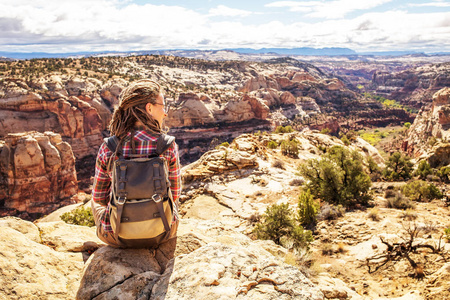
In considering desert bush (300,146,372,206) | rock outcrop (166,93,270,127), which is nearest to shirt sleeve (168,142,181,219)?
desert bush (300,146,372,206)

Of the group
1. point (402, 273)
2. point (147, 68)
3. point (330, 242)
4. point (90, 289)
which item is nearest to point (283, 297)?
point (90, 289)

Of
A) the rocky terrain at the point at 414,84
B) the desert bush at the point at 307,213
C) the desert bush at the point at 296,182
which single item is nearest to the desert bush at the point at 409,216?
the desert bush at the point at 307,213

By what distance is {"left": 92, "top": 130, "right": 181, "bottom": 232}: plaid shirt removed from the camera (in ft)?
9.28

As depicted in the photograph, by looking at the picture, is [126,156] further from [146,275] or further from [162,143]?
[146,275]

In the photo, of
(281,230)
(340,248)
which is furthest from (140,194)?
(340,248)

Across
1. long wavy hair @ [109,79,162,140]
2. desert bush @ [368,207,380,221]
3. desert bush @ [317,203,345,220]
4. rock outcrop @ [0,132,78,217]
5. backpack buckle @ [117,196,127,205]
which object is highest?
long wavy hair @ [109,79,162,140]

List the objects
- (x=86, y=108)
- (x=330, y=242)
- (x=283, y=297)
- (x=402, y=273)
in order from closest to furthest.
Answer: (x=283, y=297) < (x=402, y=273) < (x=330, y=242) < (x=86, y=108)

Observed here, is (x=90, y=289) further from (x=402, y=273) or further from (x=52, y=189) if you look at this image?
(x=52, y=189)

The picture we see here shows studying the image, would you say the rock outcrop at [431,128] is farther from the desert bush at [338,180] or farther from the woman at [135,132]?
the woman at [135,132]

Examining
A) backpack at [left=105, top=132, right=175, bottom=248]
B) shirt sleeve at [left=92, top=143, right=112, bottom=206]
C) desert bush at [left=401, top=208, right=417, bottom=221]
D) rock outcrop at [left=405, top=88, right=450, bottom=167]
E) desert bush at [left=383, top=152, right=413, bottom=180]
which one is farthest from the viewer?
rock outcrop at [left=405, top=88, right=450, bottom=167]

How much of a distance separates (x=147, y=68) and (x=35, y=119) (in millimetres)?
41433

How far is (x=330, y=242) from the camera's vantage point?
8008 mm

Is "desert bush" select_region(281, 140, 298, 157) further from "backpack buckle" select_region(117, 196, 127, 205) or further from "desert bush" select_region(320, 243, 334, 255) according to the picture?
"backpack buckle" select_region(117, 196, 127, 205)

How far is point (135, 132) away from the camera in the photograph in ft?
9.50
